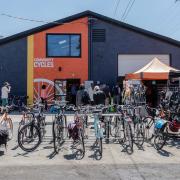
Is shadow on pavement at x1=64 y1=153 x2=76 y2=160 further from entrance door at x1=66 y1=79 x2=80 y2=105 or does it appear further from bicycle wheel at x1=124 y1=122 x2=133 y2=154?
entrance door at x1=66 y1=79 x2=80 y2=105

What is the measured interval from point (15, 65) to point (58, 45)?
10.3 ft

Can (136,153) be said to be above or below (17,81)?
below

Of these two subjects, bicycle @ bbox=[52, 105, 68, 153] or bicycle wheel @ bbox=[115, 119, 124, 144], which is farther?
bicycle wheel @ bbox=[115, 119, 124, 144]

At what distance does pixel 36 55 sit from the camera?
89.4ft

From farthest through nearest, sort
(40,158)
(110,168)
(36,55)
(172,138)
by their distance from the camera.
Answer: (36,55)
(172,138)
(40,158)
(110,168)

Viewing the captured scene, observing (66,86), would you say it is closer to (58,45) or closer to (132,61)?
(58,45)

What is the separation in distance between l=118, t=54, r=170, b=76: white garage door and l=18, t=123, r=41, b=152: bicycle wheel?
17.2 m

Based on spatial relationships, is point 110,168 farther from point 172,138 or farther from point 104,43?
point 104,43

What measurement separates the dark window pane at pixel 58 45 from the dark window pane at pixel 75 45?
274mm

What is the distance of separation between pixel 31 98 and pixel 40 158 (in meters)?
18.0

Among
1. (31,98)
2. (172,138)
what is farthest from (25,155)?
(31,98)

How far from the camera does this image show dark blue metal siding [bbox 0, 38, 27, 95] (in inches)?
1078

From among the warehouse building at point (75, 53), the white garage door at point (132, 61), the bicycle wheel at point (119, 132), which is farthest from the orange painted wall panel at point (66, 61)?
the bicycle wheel at point (119, 132)

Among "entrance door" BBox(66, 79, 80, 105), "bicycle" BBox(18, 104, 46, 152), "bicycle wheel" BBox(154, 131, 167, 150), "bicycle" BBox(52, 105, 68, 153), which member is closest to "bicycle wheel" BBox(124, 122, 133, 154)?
"bicycle wheel" BBox(154, 131, 167, 150)
